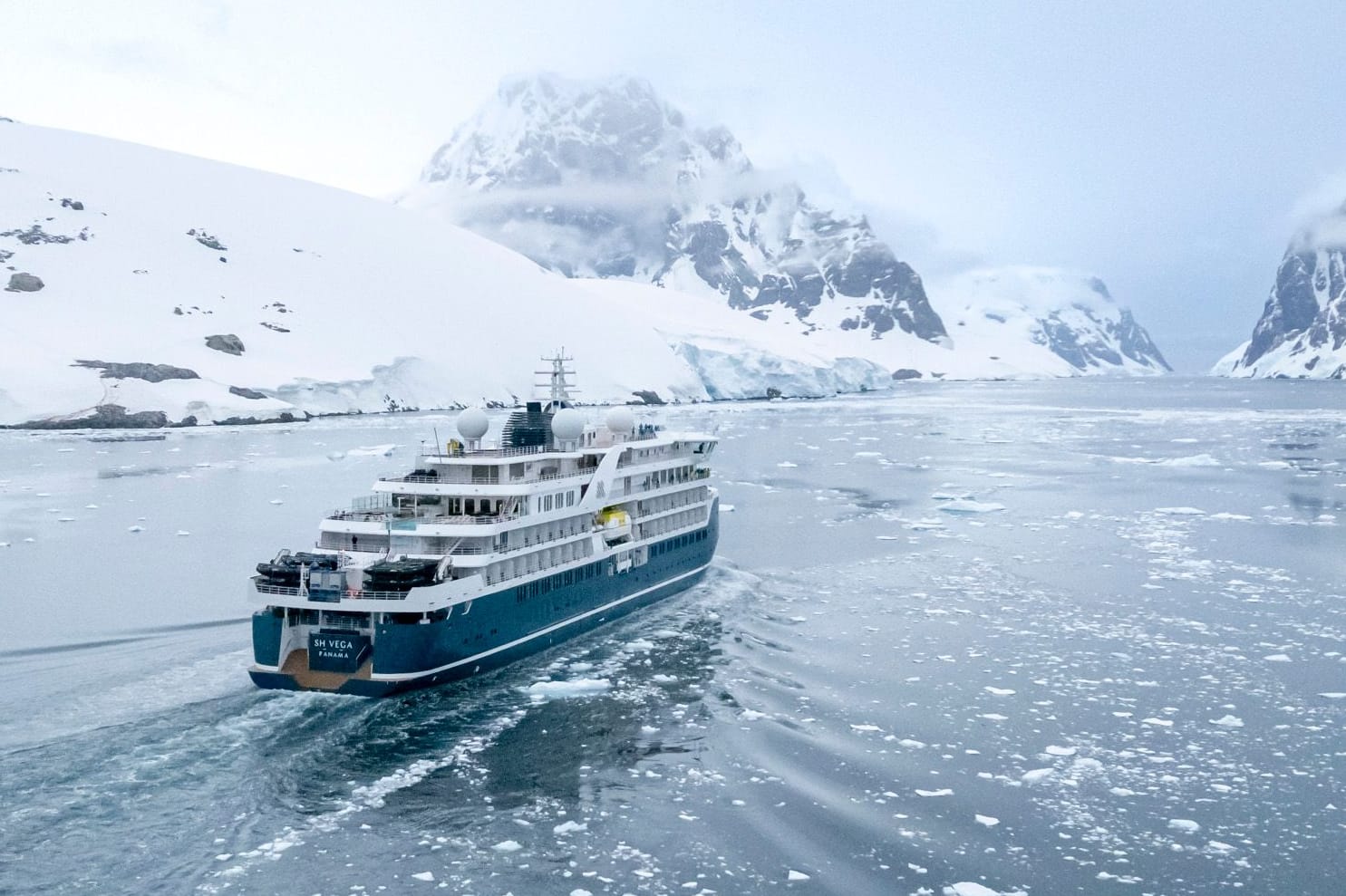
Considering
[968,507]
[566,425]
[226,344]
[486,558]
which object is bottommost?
[968,507]

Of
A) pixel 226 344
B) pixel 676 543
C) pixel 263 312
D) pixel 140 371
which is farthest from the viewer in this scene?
pixel 263 312

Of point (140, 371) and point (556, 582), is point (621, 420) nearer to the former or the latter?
point (556, 582)

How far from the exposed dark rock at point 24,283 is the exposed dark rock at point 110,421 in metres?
31.5

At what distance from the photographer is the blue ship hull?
25469 mm

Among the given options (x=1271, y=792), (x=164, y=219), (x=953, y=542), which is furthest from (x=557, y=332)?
(x=1271, y=792)

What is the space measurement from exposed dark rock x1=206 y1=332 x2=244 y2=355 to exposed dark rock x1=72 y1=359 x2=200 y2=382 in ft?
29.7

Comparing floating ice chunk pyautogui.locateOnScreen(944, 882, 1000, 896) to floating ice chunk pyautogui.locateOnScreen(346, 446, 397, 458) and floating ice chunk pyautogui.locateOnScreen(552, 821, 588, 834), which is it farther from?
floating ice chunk pyautogui.locateOnScreen(346, 446, 397, 458)

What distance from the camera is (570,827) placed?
19.2 metres

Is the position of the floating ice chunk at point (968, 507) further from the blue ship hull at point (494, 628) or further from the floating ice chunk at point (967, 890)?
the floating ice chunk at point (967, 890)

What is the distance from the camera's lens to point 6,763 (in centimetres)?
2123

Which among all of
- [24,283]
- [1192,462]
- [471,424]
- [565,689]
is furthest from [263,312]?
[565,689]

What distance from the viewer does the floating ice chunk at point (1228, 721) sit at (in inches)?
934

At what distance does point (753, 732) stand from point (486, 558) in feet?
28.6

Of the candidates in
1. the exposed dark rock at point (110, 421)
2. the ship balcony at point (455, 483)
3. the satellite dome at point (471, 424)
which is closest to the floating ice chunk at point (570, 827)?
the ship balcony at point (455, 483)
